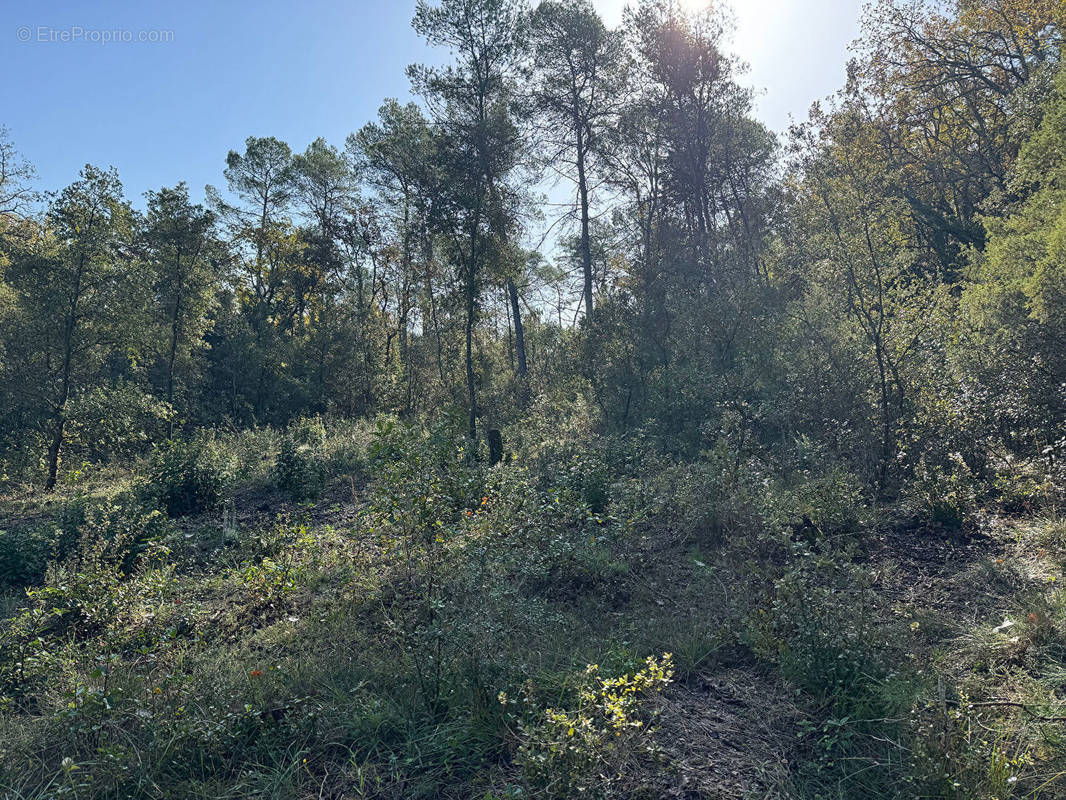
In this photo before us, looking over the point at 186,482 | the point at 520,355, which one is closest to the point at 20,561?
the point at 186,482

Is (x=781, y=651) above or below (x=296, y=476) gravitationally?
below

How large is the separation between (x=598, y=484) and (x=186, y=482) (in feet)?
18.8

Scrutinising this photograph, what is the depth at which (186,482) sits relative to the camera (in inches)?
319

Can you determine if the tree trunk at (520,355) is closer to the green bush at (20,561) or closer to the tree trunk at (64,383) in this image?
the tree trunk at (64,383)

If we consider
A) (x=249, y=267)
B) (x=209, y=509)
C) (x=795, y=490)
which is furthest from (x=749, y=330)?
(x=249, y=267)

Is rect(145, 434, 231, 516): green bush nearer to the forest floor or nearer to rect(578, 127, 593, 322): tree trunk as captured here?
the forest floor

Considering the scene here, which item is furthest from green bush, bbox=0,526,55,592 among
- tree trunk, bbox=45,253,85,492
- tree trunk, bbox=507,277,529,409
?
tree trunk, bbox=507,277,529,409

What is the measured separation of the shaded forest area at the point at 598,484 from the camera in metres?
2.93

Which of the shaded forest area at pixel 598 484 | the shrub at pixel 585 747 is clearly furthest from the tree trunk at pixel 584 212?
the shrub at pixel 585 747

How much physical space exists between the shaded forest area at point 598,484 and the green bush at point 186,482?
0.13ft

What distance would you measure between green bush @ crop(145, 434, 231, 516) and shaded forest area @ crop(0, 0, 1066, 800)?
38mm

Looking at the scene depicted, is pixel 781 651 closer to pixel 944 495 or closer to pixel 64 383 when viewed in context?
pixel 944 495

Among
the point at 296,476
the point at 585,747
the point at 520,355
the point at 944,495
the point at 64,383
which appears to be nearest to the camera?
the point at 585,747

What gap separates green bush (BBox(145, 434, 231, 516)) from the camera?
7922mm
